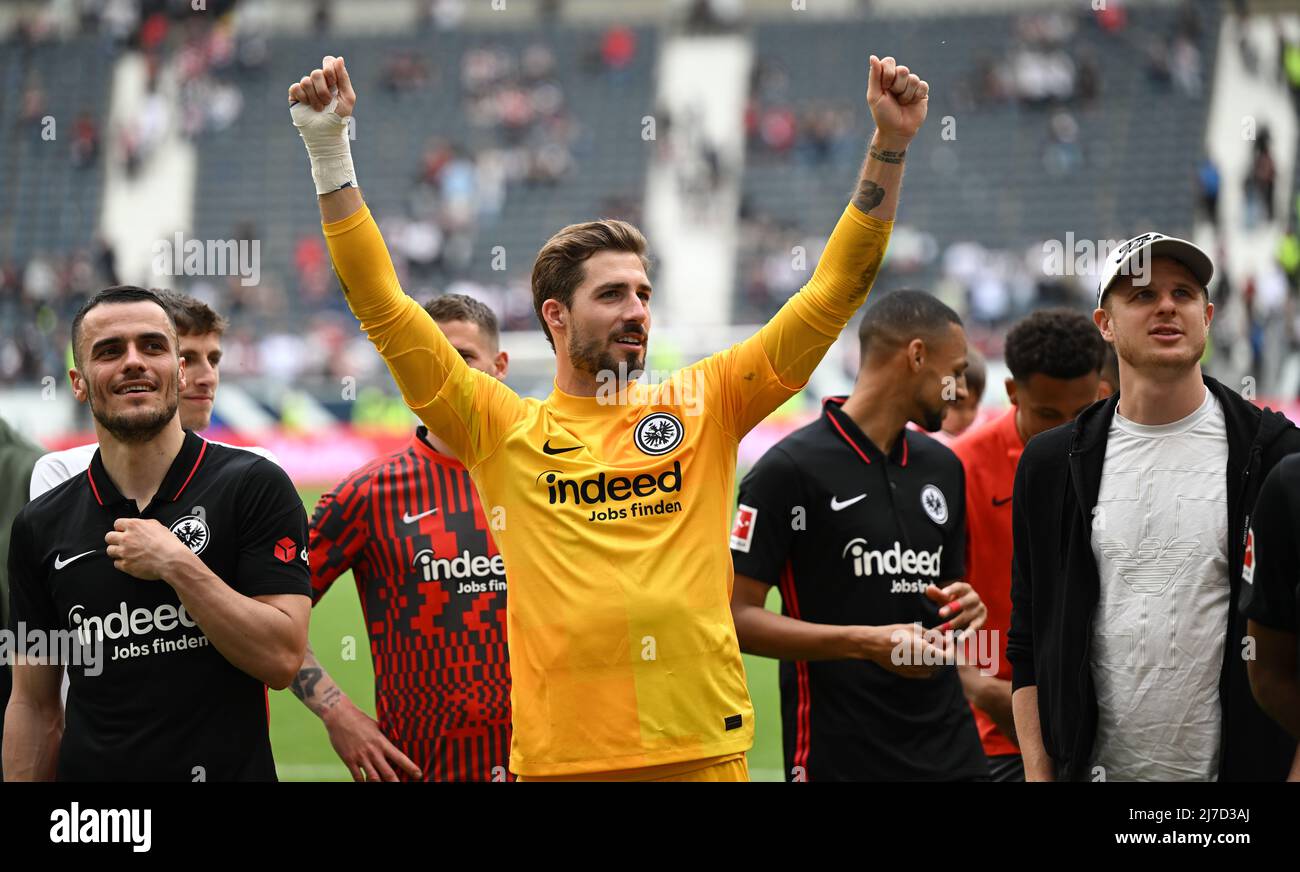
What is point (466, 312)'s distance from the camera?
487 centimetres

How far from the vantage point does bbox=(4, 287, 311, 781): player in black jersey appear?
356 centimetres

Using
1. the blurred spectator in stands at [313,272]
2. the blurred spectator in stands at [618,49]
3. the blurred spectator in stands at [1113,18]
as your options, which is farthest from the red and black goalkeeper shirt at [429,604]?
the blurred spectator in stands at [618,49]

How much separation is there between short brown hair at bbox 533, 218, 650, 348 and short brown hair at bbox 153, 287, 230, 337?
62.0 inches

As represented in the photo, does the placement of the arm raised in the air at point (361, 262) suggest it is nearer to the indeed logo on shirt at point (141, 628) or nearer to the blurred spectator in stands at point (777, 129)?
the indeed logo on shirt at point (141, 628)

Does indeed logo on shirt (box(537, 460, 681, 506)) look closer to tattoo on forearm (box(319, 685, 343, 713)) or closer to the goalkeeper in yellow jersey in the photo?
the goalkeeper in yellow jersey

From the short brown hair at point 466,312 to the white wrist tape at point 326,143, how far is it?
50.4 inches

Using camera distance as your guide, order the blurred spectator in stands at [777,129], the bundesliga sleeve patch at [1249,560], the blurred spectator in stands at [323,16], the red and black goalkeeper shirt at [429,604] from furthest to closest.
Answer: the blurred spectator in stands at [323,16]
the blurred spectator in stands at [777,129]
the red and black goalkeeper shirt at [429,604]
the bundesliga sleeve patch at [1249,560]

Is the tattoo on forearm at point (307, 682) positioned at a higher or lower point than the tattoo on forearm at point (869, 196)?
lower

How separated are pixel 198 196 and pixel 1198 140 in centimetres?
2000

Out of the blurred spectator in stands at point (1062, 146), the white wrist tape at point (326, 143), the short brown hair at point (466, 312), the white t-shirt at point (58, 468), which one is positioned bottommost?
the white t-shirt at point (58, 468)

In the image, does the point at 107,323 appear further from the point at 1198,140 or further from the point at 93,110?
the point at 93,110

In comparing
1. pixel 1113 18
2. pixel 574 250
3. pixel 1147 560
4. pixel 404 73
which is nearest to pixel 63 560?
pixel 574 250

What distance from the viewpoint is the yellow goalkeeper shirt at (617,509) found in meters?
3.47

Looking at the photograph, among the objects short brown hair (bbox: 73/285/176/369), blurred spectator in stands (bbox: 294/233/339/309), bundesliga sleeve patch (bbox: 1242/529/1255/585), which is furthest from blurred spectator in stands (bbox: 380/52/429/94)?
bundesliga sleeve patch (bbox: 1242/529/1255/585)
